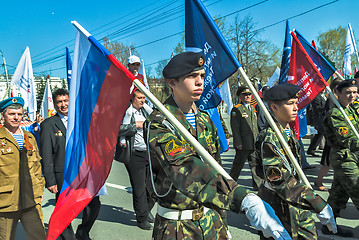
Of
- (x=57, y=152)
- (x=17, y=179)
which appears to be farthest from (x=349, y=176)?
(x=17, y=179)

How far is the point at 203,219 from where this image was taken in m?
2.17

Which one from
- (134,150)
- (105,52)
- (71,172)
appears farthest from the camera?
(134,150)

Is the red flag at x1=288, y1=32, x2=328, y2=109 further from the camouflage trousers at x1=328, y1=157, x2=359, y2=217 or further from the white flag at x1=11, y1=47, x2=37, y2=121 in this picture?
the white flag at x1=11, y1=47, x2=37, y2=121

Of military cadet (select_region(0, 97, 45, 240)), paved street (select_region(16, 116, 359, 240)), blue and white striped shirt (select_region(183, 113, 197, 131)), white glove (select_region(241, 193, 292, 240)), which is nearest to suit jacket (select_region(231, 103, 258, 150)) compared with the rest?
paved street (select_region(16, 116, 359, 240))

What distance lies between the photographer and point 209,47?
349 centimetres

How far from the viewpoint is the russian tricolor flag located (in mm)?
2414

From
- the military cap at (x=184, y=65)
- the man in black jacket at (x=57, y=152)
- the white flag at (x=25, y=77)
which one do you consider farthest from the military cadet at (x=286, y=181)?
the white flag at (x=25, y=77)

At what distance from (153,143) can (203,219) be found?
2.17 ft

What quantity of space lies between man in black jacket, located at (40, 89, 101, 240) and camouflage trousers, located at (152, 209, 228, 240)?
2.28m

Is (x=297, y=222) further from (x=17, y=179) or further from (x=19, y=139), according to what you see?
(x=19, y=139)

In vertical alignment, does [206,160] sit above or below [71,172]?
above

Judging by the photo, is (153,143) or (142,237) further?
(142,237)

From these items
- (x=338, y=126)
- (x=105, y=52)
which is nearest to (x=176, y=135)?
(x=105, y=52)

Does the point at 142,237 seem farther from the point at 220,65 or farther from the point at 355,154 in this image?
the point at 355,154
